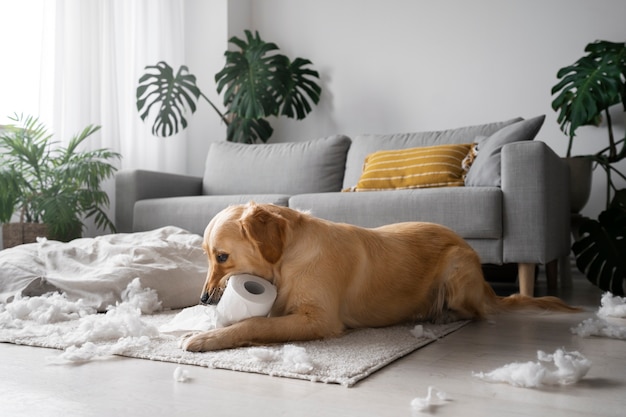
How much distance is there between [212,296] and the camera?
5.65 ft

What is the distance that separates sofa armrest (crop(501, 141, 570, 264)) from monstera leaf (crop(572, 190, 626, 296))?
0.34 metres

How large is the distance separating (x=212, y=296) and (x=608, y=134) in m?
3.52

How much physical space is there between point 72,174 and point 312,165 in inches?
63.6

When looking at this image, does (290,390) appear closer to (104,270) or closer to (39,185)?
(104,270)

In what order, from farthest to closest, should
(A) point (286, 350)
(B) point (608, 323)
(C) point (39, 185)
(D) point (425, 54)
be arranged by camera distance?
(D) point (425, 54), (C) point (39, 185), (B) point (608, 323), (A) point (286, 350)

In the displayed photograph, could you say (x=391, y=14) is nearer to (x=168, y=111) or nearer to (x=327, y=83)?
(x=327, y=83)

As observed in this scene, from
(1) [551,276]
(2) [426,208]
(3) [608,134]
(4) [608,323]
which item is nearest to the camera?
(4) [608,323]

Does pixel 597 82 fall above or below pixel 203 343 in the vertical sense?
above

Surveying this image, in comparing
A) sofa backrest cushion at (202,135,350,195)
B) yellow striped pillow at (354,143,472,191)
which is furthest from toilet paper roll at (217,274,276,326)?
sofa backrest cushion at (202,135,350,195)

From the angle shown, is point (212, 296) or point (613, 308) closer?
point (212, 296)

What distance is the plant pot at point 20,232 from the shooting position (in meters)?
3.76

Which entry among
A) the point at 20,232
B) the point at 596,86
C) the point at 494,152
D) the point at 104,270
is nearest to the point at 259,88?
the point at 20,232

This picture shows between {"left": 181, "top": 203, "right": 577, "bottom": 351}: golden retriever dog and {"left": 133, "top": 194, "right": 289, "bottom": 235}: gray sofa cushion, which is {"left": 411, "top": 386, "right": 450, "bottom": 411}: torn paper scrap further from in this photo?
{"left": 133, "top": 194, "right": 289, "bottom": 235}: gray sofa cushion

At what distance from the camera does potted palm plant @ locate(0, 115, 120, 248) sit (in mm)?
3727
